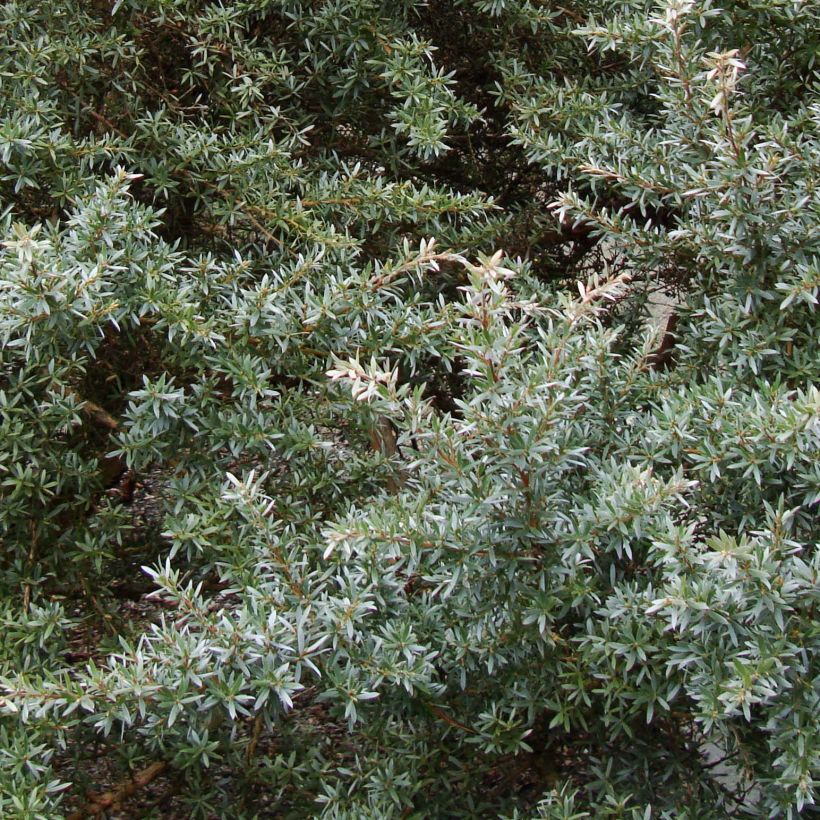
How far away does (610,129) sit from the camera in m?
3.19

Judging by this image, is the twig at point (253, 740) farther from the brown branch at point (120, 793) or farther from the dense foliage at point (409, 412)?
the brown branch at point (120, 793)

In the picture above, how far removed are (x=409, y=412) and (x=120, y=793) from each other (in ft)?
4.62

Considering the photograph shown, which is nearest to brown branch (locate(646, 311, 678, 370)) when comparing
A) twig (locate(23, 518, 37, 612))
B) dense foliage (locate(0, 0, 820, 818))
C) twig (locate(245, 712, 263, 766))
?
dense foliage (locate(0, 0, 820, 818))

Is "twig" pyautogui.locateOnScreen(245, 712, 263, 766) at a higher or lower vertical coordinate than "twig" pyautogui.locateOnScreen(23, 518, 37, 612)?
lower

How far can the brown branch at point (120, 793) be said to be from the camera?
2.77 meters

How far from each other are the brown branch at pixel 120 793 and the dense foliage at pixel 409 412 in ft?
0.09

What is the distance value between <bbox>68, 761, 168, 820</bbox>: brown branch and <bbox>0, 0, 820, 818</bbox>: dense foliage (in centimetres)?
3

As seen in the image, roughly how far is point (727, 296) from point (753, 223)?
202 millimetres

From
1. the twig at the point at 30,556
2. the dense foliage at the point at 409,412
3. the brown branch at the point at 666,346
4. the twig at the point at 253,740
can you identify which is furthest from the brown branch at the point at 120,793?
the brown branch at the point at 666,346

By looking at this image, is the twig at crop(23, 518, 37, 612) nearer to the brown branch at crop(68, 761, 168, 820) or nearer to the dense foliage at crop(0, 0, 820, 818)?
the dense foliage at crop(0, 0, 820, 818)

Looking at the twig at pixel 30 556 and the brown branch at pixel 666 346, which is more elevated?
the brown branch at pixel 666 346

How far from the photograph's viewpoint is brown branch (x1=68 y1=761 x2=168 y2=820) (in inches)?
109

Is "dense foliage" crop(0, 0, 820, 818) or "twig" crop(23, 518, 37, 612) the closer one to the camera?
"dense foliage" crop(0, 0, 820, 818)

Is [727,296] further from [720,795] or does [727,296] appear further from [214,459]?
[214,459]
